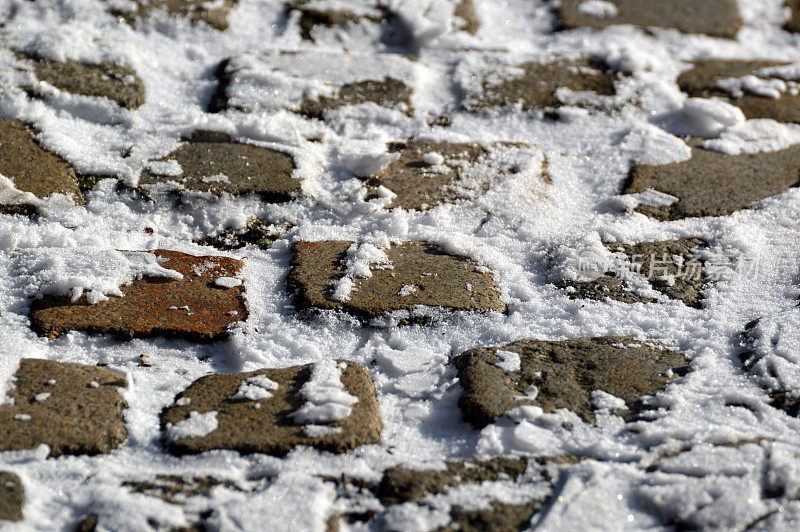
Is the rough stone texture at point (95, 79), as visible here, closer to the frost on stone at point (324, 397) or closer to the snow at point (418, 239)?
the snow at point (418, 239)

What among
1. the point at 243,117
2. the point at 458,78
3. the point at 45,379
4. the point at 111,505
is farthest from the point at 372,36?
the point at 111,505

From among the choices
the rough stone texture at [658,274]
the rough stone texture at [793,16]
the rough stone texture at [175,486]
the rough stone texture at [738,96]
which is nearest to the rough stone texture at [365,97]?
the rough stone texture at [658,274]

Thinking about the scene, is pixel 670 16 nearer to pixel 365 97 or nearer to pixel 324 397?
pixel 365 97

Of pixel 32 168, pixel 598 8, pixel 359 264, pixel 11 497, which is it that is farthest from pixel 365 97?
pixel 11 497

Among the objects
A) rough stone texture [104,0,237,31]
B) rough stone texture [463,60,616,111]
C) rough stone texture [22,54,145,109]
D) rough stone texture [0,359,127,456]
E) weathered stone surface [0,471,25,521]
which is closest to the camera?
weathered stone surface [0,471,25,521]

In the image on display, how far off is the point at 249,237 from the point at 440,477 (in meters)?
0.79

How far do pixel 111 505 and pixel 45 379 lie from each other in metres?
0.30

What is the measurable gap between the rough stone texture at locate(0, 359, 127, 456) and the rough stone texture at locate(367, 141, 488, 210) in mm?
771

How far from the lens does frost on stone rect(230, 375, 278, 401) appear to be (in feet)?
3.78

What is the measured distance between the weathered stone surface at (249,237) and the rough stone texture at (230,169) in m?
0.09

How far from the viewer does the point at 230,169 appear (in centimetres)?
171

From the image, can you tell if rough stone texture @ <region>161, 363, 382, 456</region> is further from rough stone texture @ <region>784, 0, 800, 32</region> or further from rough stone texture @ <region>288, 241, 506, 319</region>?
rough stone texture @ <region>784, 0, 800, 32</region>

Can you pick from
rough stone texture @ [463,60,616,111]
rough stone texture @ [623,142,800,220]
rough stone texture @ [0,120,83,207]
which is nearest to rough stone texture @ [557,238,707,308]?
rough stone texture @ [623,142,800,220]

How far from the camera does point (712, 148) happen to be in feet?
6.30
